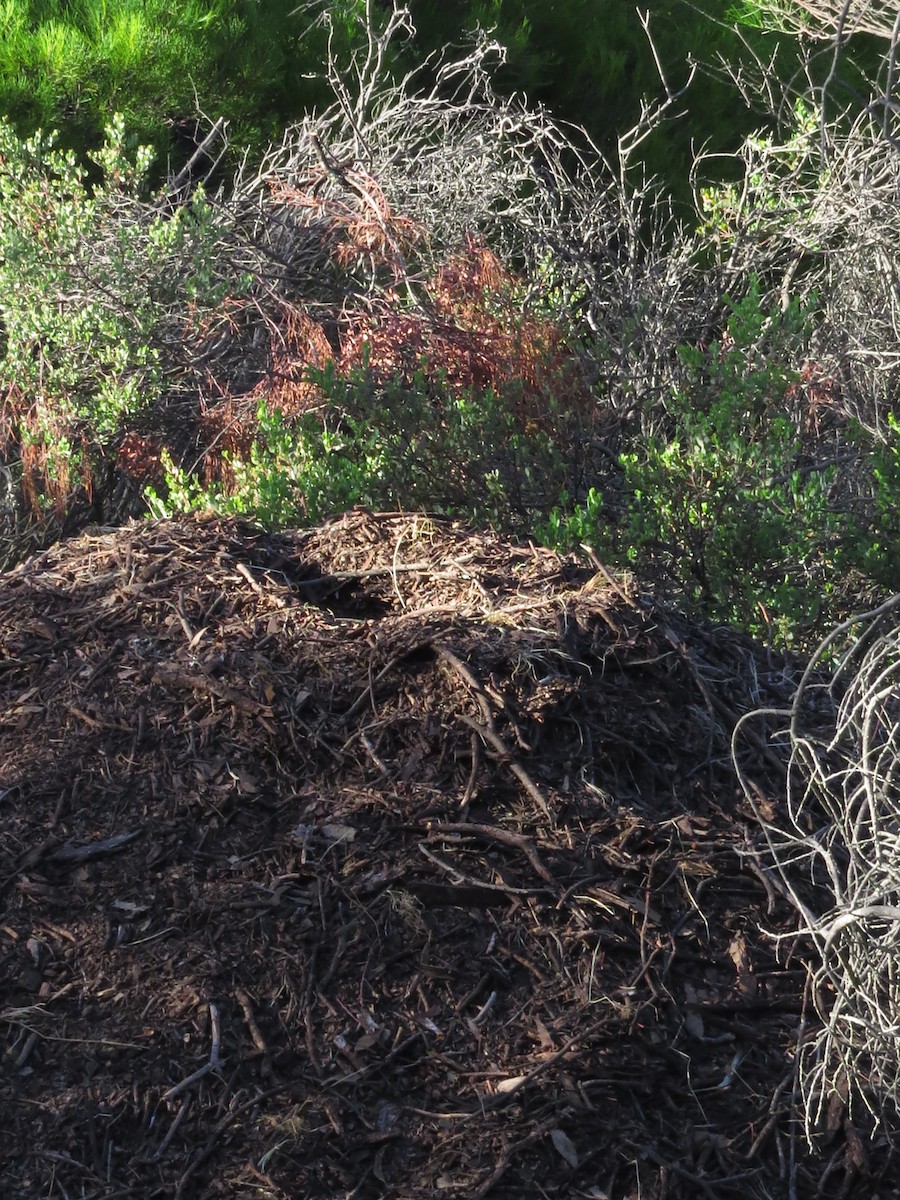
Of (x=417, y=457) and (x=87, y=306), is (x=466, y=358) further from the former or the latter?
(x=87, y=306)

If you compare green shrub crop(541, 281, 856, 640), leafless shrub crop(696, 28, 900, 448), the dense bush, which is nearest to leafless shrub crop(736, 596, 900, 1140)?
green shrub crop(541, 281, 856, 640)

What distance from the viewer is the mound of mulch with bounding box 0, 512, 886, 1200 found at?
2.29m

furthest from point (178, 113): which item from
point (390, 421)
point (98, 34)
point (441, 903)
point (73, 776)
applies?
point (441, 903)

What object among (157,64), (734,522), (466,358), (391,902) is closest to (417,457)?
(466,358)

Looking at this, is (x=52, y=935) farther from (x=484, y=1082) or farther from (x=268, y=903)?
(x=484, y=1082)

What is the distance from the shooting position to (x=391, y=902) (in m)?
2.59

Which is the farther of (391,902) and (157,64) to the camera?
(157,64)

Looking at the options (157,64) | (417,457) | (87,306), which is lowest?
(417,457)

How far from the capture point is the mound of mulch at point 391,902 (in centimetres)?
229

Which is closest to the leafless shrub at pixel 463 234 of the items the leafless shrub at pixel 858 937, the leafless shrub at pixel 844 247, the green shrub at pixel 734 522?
the leafless shrub at pixel 844 247

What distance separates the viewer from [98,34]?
7520 millimetres

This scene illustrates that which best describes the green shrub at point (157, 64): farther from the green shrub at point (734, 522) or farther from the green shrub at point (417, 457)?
the green shrub at point (734, 522)

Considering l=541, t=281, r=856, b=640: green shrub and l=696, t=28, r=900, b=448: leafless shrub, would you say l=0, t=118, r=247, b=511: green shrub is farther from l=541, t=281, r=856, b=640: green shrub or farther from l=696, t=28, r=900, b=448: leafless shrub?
l=696, t=28, r=900, b=448: leafless shrub

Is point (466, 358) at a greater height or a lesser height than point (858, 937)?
lesser
